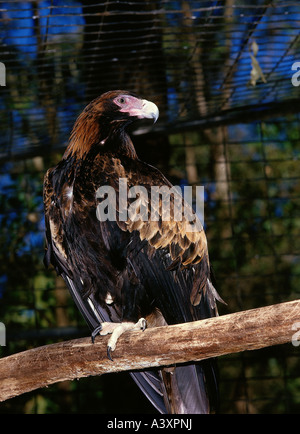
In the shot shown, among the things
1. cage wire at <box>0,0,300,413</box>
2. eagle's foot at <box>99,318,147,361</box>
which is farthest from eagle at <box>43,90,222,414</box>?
cage wire at <box>0,0,300,413</box>

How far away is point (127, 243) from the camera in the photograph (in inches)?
102

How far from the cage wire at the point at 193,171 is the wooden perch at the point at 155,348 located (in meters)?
1.72

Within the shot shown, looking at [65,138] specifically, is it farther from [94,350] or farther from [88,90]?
[94,350]

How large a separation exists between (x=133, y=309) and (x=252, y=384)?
3647mm

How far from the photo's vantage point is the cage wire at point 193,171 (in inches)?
139

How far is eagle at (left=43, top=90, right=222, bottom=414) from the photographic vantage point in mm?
2572

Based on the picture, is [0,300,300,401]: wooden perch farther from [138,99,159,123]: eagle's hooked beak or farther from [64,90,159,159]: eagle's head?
[138,99,159,123]: eagle's hooked beak

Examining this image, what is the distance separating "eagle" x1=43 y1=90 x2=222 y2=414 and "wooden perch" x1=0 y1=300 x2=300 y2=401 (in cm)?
13

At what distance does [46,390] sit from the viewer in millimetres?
5285

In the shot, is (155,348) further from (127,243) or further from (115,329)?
(127,243)

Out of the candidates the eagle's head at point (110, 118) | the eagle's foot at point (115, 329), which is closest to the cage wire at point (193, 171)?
the eagle's head at point (110, 118)

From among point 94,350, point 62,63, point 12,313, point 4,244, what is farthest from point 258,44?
point 12,313

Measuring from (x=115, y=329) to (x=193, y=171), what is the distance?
326cm

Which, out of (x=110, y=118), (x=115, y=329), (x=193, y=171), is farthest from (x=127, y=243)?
Result: (x=193, y=171)
